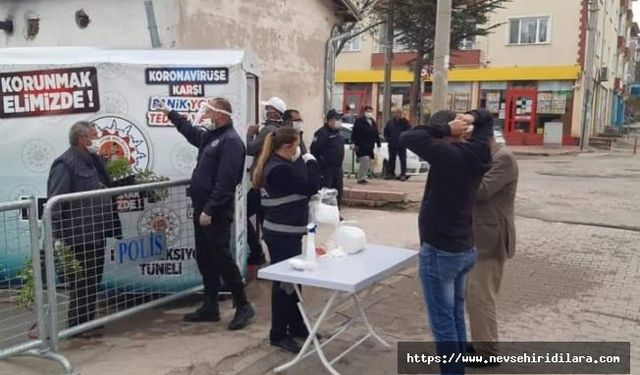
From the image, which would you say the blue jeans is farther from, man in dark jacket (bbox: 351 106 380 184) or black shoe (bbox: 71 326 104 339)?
man in dark jacket (bbox: 351 106 380 184)

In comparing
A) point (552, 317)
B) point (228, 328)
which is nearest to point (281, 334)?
point (228, 328)

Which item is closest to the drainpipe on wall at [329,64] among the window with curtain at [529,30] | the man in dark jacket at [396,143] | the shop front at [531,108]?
the man in dark jacket at [396,143]

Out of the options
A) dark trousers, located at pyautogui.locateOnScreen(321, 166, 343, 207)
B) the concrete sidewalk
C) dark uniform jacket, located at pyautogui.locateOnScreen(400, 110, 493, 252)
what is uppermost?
dark uniform jacket, located at pyautogui.locateOnScreen(400, 110, 493, 252)

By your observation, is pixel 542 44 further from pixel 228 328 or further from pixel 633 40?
pixel 633 40

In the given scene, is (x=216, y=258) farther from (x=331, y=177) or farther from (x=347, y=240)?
(x=331, y=177)

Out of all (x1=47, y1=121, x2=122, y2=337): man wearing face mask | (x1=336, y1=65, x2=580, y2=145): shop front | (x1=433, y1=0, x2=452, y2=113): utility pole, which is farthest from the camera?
(x1=336, y1=65, x2=580, y2=145): shop front

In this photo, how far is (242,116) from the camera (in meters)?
5.70

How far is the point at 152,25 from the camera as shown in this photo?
7.35 m

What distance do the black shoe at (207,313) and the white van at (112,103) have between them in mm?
479

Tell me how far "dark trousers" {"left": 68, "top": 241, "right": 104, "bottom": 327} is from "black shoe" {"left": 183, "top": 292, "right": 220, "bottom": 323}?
2.56 feet

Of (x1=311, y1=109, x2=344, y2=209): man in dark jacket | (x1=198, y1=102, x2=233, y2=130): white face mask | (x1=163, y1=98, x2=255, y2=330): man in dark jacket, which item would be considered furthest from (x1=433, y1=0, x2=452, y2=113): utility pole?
(x1=163, y1=98, x2=255, y2=330): man in dark jacket

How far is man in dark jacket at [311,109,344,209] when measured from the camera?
9.64 meters

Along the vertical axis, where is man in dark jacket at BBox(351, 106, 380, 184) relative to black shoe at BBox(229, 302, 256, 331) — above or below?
above

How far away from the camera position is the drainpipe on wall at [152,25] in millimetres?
7336
